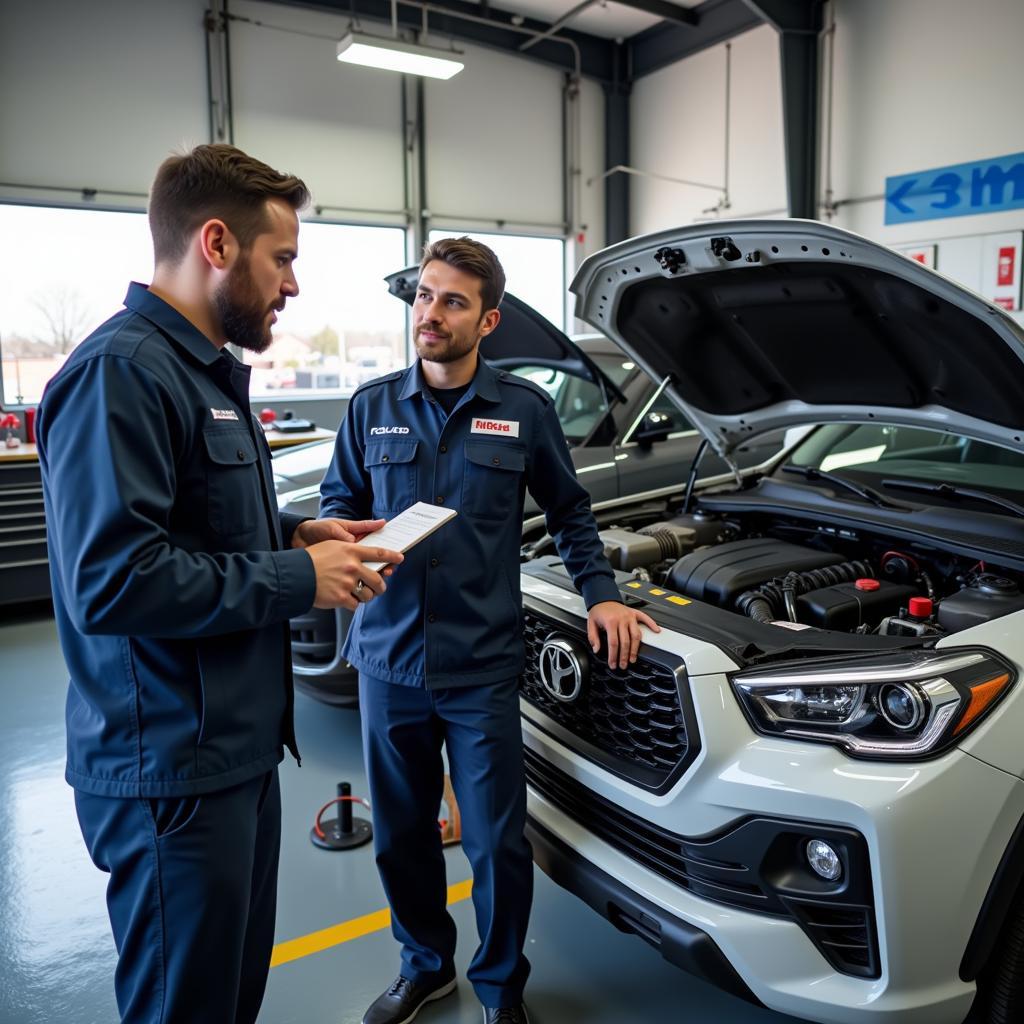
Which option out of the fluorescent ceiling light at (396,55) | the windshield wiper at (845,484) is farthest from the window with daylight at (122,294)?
the windshield wiper at (845,484)

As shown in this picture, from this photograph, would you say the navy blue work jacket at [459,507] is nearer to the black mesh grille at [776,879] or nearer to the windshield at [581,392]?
the black mesh grille at [776,879]

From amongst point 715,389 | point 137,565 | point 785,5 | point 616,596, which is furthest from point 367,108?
point 137,565

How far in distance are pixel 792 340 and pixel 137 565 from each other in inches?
73.7

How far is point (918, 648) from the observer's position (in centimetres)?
167

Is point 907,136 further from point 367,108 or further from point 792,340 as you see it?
point 792,340

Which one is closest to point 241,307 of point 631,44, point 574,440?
point 574,440

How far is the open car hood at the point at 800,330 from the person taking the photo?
6.31 ft

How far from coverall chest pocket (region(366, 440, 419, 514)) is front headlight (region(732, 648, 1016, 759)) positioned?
775mm

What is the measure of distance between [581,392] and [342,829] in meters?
2.56

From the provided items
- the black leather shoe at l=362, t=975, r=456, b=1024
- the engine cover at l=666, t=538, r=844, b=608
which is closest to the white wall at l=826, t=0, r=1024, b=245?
the engine cover at l=666, t=538, r=844, b=608

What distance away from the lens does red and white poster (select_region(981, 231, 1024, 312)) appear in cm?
644

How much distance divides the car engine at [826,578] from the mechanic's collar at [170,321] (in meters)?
1.33

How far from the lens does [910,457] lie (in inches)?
115

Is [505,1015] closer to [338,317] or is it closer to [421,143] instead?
[338,317]
